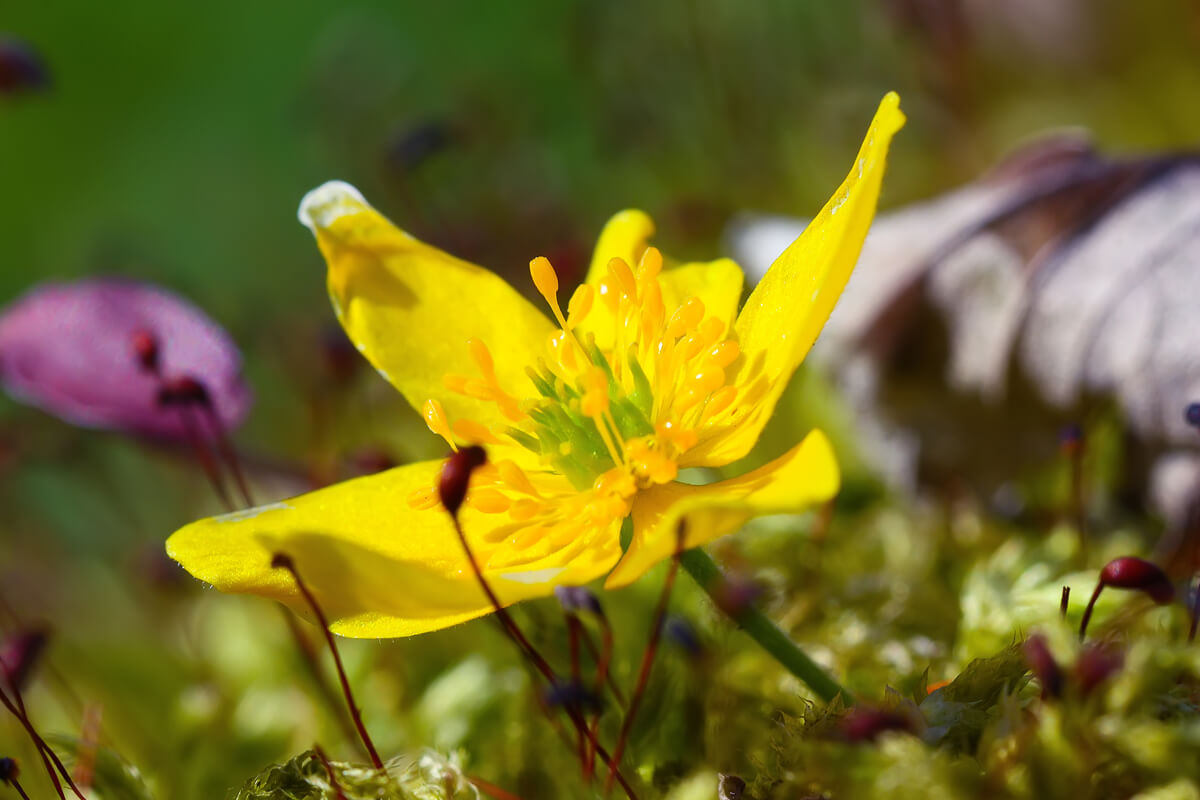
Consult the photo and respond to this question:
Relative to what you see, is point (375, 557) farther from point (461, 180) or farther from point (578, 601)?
point (461, 180)

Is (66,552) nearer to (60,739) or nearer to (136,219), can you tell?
(60,739)

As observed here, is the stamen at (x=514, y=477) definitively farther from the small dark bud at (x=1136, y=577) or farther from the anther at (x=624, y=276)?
the small dark bud at (x=1136, y=577)

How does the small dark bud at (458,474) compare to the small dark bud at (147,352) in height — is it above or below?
below

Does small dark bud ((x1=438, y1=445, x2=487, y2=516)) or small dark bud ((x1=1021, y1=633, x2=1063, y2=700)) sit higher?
small dark bud ((x1=438, y1=445, x2=487, y2=516))

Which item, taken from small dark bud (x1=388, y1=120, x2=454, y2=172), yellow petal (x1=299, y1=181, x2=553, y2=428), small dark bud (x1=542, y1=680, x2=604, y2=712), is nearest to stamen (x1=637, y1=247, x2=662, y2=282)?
yellow petal (x1=299, y1=181, x2=553, y2=428)

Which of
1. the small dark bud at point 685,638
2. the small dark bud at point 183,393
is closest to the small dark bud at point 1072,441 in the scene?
the small dark bud at point 685,638

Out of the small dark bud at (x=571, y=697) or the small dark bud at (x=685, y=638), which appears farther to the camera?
the small dark bud at (x=685, y=638)

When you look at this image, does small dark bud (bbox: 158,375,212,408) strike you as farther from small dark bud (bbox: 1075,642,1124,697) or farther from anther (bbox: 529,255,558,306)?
small dark bud (bbox: 1075,642,1124,697)
